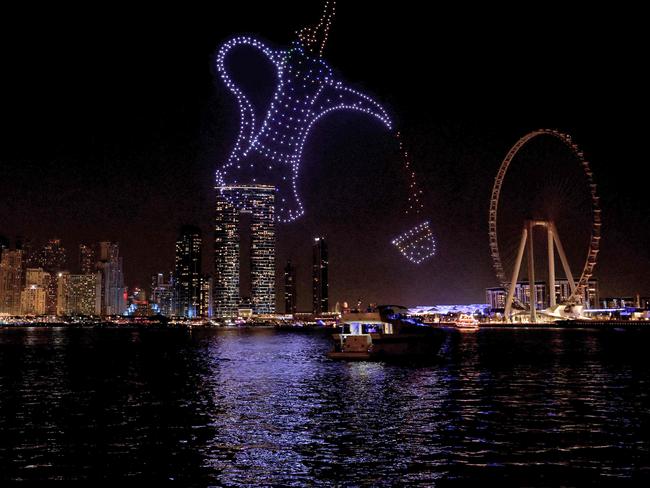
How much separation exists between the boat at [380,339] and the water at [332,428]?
15673 millimetres

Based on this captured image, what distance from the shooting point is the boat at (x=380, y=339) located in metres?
65.8

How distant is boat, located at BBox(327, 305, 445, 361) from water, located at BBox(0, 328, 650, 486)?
15673 mm

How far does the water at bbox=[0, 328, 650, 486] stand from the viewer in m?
19.1

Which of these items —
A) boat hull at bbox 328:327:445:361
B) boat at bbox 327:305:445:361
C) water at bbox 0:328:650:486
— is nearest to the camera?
water at bbox 0:328:650:486

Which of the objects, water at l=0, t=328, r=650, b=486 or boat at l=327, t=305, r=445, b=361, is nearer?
water at l=0, t=328, r=650, b=486

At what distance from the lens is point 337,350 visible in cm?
6819

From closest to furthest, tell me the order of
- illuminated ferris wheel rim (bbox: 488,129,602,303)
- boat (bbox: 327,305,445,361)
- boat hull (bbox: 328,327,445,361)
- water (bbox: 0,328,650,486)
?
water (bbox: 0,328,650,486)
boat hull (bbox: 328,327,445,361)
boat (bbox: 327,305,445,361)
illuminated ferris wheel rim (bbox: 488,129,602,303)

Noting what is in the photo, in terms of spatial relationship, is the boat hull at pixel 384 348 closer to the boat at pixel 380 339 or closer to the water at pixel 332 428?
the boat at pixel 380 339

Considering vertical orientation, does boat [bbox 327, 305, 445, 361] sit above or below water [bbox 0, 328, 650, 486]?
above

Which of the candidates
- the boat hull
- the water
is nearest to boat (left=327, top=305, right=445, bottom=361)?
the boat hull

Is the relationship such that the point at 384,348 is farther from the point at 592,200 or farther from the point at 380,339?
the point at 592,200

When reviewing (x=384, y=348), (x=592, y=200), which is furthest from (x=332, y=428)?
(x=592, y=200)

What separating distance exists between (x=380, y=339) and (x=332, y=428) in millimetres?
40724

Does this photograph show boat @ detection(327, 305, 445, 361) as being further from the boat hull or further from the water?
the water
